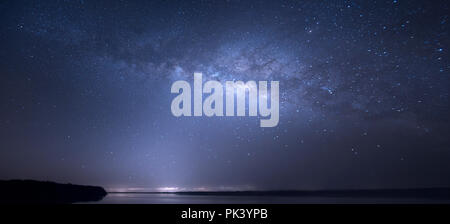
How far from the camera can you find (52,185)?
52219 mm
